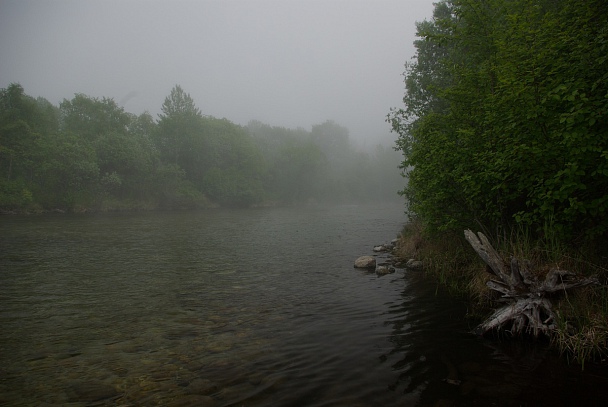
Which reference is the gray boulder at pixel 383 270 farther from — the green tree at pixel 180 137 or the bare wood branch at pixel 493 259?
the green tree at pixel 180 137

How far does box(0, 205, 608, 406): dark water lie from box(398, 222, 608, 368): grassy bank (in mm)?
636

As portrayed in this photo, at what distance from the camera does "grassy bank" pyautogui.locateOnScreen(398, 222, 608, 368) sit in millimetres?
6859

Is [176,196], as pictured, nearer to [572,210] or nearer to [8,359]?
[8,359]

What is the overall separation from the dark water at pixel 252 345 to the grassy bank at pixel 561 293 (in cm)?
64

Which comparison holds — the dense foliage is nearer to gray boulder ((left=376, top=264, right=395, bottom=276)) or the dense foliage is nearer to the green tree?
gray boulder ((left=376, top=264, right=395, bottom=276))

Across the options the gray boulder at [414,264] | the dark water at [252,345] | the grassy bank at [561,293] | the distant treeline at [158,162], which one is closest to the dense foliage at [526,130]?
the grassy bank at [561,293]

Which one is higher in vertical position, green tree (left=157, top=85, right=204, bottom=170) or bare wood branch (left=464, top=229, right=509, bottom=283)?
green tree (left=157, top=85, right=204, bottom=170)

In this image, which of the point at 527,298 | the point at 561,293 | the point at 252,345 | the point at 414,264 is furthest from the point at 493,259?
the point at 414,264

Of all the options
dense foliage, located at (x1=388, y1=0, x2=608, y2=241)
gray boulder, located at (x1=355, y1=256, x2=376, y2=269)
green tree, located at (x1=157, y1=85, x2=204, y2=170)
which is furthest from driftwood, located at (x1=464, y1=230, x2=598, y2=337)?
green tree, located at (x1=157, y1=85, x2=204, y2=170)

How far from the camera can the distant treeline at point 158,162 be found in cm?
5603

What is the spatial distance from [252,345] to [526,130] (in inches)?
383

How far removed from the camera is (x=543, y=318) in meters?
7.94

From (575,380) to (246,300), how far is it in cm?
939

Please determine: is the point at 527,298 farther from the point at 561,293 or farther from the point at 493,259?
the point at 493,259
